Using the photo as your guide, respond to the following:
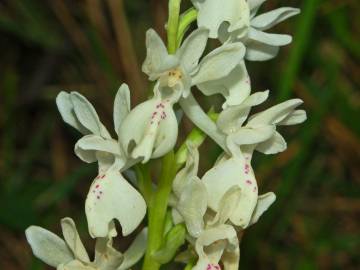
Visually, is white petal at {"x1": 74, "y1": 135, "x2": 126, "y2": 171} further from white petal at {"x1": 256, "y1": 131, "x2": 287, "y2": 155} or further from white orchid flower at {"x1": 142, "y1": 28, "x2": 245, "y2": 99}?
white petal at {"x1": 256, "y1": 131, "x2": 287, "y2": 155}

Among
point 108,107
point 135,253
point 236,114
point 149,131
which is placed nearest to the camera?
point 149,131

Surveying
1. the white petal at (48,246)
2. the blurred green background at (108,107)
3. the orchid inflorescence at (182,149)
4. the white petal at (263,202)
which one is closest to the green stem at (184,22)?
the orchid inflorescence at (182,149)

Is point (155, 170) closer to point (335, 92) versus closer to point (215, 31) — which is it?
point (335, 92)

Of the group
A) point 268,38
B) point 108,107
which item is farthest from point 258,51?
point 108,107

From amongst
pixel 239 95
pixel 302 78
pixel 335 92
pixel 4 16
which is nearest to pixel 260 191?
pixel 335 92

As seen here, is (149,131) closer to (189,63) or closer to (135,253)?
(189,63)

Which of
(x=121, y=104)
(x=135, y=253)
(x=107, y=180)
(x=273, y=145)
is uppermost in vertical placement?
(x=121, y=104)
